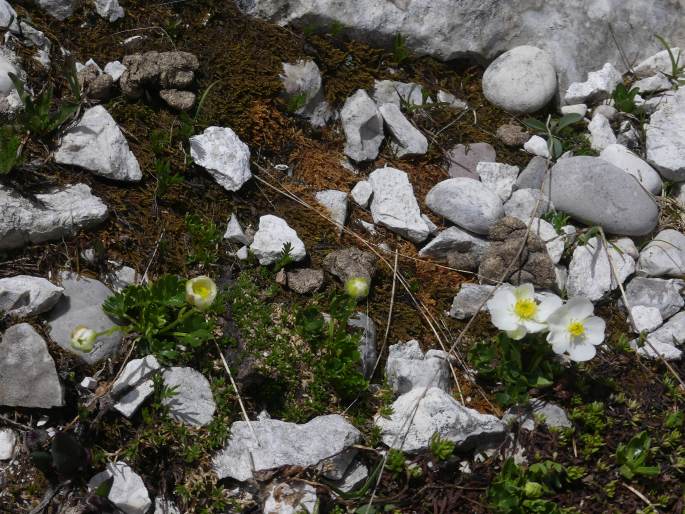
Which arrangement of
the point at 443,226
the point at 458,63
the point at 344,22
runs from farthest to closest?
1. the point at 458,63
2. the point at 344,22
3. the point at 443,226

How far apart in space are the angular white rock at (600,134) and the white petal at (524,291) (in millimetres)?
1644

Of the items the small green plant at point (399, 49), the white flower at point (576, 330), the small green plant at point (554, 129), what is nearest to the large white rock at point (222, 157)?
the small green plant at point (399, 49)

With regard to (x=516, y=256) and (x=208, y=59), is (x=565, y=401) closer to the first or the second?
(x=516, y=256)

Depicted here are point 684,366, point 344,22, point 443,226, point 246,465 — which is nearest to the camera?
point 246,465

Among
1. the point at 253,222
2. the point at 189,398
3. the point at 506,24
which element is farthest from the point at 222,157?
the point at 506,24

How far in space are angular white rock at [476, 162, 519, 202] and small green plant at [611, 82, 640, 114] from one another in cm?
99

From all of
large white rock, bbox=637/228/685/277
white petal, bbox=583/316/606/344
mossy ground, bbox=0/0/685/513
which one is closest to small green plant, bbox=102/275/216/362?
mossy ground, bbox=0/0/685/513

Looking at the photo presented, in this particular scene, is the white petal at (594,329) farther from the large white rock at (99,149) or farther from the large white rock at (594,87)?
the large white rock at (99,149)

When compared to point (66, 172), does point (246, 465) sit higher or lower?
lower

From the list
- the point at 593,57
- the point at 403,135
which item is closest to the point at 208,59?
the point at 403,135

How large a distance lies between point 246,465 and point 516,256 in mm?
1847

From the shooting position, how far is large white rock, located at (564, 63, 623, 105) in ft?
16.0

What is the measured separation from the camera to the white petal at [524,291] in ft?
11.5

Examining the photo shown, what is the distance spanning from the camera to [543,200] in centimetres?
429
